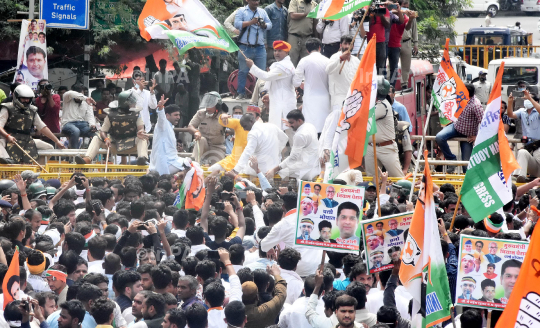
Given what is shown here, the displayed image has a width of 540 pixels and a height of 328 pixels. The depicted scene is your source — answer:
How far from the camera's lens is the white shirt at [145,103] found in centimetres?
1436

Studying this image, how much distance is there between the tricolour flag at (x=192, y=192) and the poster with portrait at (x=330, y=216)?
8.49 ft

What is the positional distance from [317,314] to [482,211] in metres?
1.85

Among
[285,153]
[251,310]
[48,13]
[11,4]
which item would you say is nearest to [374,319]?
[251,310]

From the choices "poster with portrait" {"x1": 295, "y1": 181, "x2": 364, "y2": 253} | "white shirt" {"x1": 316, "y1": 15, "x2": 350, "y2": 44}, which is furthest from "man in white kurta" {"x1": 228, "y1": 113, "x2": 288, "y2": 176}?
"poster with portrait" {"x1": 295, "y1": 181, "x2": 364, "y2": 253}

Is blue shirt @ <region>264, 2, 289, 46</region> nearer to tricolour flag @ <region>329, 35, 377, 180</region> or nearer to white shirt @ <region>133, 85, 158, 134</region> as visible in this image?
white shirt @ <region>133, 85, 158, 134</region>

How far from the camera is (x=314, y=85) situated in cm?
1305

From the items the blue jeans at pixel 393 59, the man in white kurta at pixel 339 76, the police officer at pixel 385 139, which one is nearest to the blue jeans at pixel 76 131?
the man in white kurta at pixel 339 76

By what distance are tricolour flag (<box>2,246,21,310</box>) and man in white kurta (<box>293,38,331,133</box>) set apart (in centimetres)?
719

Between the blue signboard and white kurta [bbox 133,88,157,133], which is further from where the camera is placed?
the blue signboard

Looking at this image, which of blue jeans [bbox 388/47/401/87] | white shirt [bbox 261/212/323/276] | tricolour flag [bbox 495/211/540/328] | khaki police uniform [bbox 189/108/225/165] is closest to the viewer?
tricolour flag [bbox 495/211/540/328]

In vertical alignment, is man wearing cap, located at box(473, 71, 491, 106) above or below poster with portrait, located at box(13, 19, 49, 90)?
below

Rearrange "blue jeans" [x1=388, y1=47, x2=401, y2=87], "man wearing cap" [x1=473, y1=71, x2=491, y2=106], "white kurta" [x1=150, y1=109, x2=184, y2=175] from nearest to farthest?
"white kurta" [x1=150, y1=109, x2=184, y2=175]
"blue jeans" [x1=388, y1=47, x2=401, y2=87]
"man wearing cap" [x1=473, y1=71, x2=491, y2=106]

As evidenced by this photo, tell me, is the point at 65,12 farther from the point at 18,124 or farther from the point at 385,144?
the point at 385,144

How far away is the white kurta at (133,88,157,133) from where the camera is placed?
1435 cm
